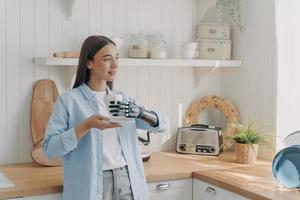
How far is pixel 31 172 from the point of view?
8.03 ft

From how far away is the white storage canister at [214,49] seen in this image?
10.1 feet

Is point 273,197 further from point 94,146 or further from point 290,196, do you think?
point 94,146

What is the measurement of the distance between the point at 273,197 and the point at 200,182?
507 mm

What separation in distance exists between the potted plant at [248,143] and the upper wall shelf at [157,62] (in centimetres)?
48

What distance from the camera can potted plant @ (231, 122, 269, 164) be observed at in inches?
108

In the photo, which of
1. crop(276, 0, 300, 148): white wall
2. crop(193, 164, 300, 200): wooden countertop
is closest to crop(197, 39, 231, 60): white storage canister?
crop(276, 0, 300, 148): white wall

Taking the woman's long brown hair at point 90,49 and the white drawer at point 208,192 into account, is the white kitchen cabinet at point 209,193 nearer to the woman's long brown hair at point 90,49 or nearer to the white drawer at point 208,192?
the white drawer at point 208,192

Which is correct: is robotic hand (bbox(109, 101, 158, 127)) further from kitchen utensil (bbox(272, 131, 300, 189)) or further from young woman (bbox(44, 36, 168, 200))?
kitchen utensil (bbox(272, 131, 300, 189))

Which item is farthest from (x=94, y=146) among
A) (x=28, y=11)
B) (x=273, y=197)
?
(x=28, y=11)

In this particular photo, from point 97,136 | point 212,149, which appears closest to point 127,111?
point 97,136

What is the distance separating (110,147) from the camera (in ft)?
6.95

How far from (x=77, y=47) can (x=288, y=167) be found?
1338mm

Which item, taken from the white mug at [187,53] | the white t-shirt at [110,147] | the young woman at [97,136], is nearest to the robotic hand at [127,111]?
the young woman at [97,136]

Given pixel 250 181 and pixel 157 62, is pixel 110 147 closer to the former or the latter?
pixel 250 181
